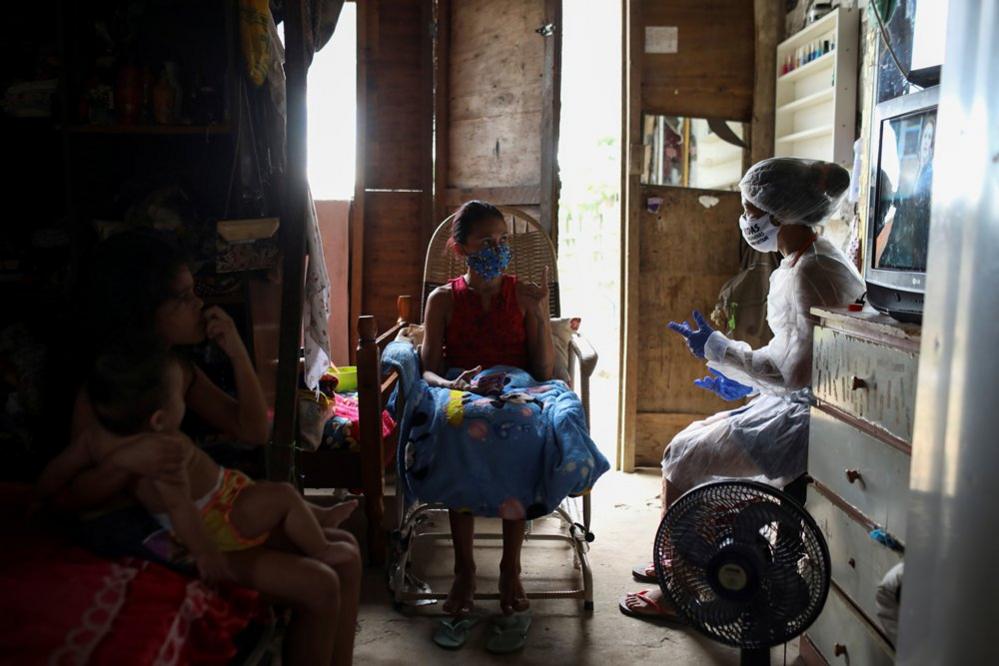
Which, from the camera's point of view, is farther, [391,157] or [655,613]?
[391,157]

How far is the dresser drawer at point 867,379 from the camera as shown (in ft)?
5.10

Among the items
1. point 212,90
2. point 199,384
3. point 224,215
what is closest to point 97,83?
point 212,90

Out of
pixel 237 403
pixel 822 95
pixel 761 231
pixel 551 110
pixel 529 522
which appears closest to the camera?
pixel 237 403

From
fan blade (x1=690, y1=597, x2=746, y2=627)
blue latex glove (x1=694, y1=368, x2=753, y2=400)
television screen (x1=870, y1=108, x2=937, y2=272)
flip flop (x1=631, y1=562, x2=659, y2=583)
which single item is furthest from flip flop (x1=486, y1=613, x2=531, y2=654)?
television screen (x1=870, y1=108, x2=937, y2=272)

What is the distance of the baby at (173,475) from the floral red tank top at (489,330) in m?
1.38

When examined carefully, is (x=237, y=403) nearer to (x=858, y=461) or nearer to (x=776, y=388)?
Result: (x=858, y=461)

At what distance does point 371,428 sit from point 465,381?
34cm

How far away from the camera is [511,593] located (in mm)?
2492

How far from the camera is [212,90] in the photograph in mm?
2127

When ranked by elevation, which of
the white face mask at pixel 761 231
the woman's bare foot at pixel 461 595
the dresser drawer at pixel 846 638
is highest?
the white face mask at pixel 761 231

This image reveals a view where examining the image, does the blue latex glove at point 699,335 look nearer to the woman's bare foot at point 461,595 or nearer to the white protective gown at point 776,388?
the white protective gown at point 776,388

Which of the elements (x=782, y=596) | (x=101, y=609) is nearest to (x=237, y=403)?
(x=101, y=609)

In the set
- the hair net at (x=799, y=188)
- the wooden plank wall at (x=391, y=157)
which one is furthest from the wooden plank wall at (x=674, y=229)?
the hair net at (x=799, y=188)

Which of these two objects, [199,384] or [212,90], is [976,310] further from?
[212,90]
